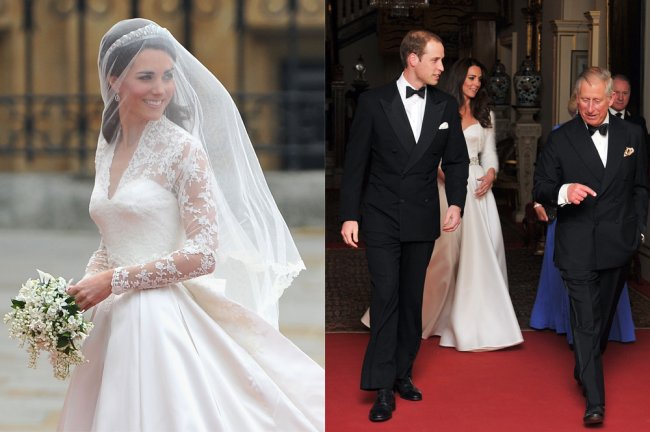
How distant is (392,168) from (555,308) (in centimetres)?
237

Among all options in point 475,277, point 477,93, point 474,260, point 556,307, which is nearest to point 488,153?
point 477,93

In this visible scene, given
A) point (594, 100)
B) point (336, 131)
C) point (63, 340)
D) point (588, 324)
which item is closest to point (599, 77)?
point (594, 100)

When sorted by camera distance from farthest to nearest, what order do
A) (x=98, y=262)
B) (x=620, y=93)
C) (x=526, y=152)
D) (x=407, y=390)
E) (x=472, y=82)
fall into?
(x=526, y=152) → (x=620, y=93) → (x=472, y=82) → (x=407, y=390) → (x=98, y=262)

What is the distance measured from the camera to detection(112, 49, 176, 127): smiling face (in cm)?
327

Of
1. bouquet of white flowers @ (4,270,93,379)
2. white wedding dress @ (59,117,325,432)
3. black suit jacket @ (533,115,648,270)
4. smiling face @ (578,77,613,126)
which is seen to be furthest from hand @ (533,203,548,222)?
bouquet of white flowers @ (4,270,93,379)

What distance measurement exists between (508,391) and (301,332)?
93.8 inches

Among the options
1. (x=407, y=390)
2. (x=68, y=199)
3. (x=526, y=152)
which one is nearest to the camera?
(x=68, y=199)

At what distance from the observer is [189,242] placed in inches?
129

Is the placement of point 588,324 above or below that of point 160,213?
below

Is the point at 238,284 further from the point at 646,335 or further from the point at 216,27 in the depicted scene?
the point at 646,335

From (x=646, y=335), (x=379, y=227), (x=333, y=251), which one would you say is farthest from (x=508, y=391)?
(x=333, y=251)

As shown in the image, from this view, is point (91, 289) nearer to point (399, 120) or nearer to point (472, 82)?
point (399, 120)

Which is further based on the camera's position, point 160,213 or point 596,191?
point 596,191

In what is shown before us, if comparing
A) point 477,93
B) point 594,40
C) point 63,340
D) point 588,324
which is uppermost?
point 594,40
